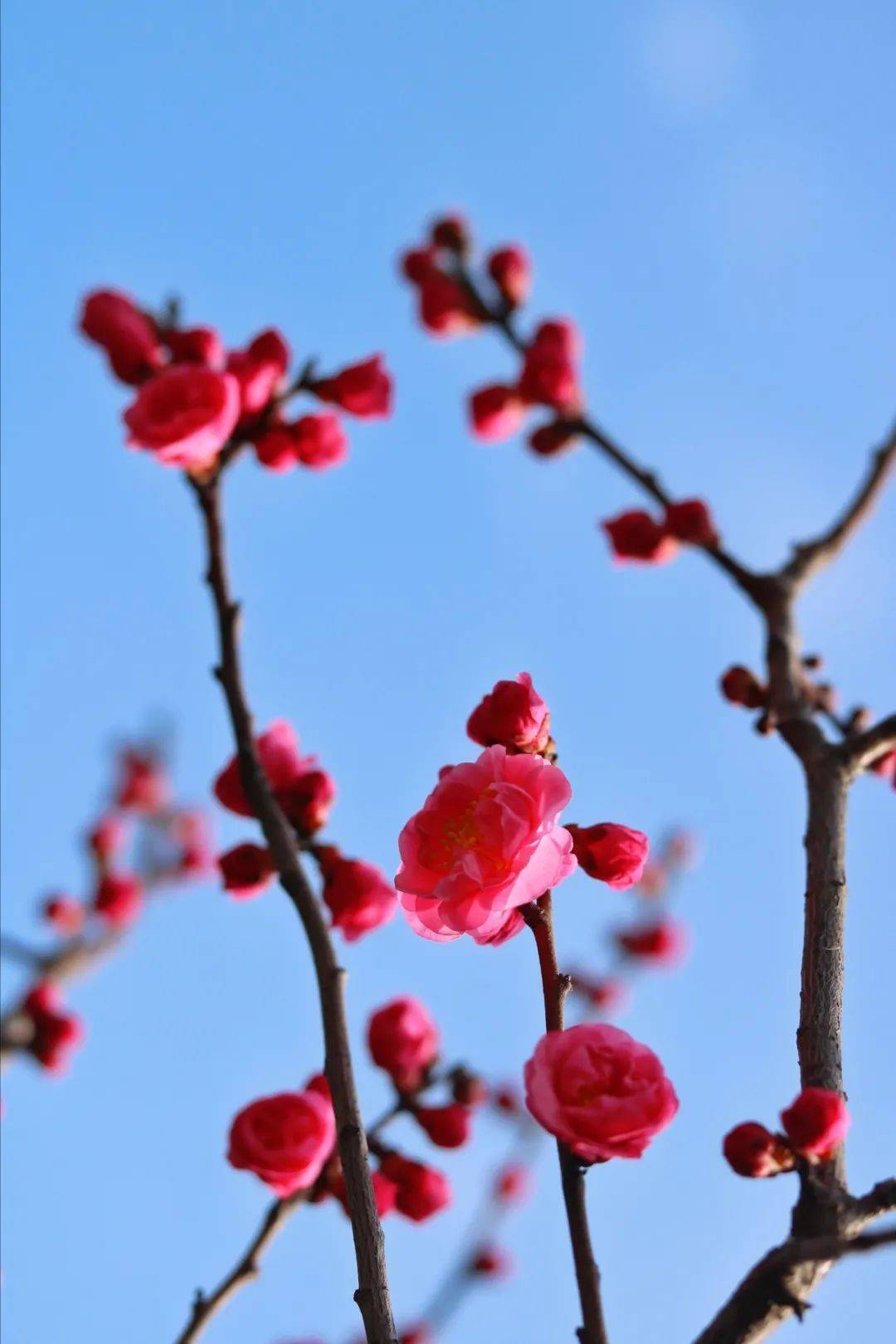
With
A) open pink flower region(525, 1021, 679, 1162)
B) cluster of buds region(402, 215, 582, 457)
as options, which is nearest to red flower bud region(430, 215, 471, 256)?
cluster of buds region(402, 215, 582, 457)

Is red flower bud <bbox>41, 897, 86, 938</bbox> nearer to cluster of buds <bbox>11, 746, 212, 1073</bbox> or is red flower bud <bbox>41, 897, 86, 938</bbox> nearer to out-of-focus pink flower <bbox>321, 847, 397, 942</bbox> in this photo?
cluster of buds <bbox>11, 746, 212, 1073</bbox>

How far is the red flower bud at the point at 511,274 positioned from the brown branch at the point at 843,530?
1.43 metres

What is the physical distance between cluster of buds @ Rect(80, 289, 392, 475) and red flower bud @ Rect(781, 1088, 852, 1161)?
3.81 feet

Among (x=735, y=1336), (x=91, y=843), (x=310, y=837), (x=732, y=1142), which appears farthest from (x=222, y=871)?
(x=91, y=843)

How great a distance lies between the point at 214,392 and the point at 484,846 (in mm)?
890

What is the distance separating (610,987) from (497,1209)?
51.6 inches

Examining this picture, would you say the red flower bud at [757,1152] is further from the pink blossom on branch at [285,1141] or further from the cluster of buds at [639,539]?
the cluster of buds at [639,539]

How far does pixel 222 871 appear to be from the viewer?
5.89 ft

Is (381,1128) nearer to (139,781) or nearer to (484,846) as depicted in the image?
(484,846)

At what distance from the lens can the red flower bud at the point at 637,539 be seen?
6.86ft

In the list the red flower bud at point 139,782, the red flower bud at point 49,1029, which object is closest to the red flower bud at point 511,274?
the red flower bud at point 49,1029

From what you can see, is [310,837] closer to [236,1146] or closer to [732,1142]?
[236,1146]

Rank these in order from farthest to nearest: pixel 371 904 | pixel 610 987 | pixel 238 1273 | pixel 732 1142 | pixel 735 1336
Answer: pixel 610 987 → pixel 371 904 → pixel 238 1273 → pixel 732 1142 → pixel 735 1336

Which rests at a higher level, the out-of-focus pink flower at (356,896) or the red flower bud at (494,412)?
the red flower bud at (494,412)
